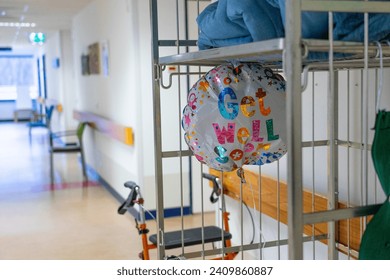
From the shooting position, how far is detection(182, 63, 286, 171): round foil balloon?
1631 millimetres

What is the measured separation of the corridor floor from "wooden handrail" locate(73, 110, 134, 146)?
0.86m

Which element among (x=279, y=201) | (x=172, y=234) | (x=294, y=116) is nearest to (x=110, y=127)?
(x=172, y=234)

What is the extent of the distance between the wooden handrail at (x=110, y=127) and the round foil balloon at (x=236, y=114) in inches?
150

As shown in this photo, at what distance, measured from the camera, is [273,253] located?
3.01m

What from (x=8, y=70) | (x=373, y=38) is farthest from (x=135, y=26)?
(x=8, y=70)

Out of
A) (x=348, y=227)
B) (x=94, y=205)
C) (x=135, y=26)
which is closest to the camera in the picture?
(x=348, y=227)

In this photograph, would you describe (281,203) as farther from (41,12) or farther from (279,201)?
(41,12)

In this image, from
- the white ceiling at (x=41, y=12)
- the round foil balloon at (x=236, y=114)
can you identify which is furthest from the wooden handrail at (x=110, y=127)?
the round foil balloon at (x=236, y=114)

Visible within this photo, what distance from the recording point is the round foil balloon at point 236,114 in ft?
5.35

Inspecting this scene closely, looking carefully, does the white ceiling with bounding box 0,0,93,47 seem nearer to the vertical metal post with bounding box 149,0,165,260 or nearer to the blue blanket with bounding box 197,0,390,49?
the vertical metal post with bounding box 149,0,165,260

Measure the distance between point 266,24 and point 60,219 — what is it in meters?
4.74

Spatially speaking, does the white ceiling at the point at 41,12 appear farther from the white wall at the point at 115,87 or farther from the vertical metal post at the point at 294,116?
the vertical metal post at the point at 294,116

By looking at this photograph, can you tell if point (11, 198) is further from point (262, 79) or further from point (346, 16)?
point (346, 16)
